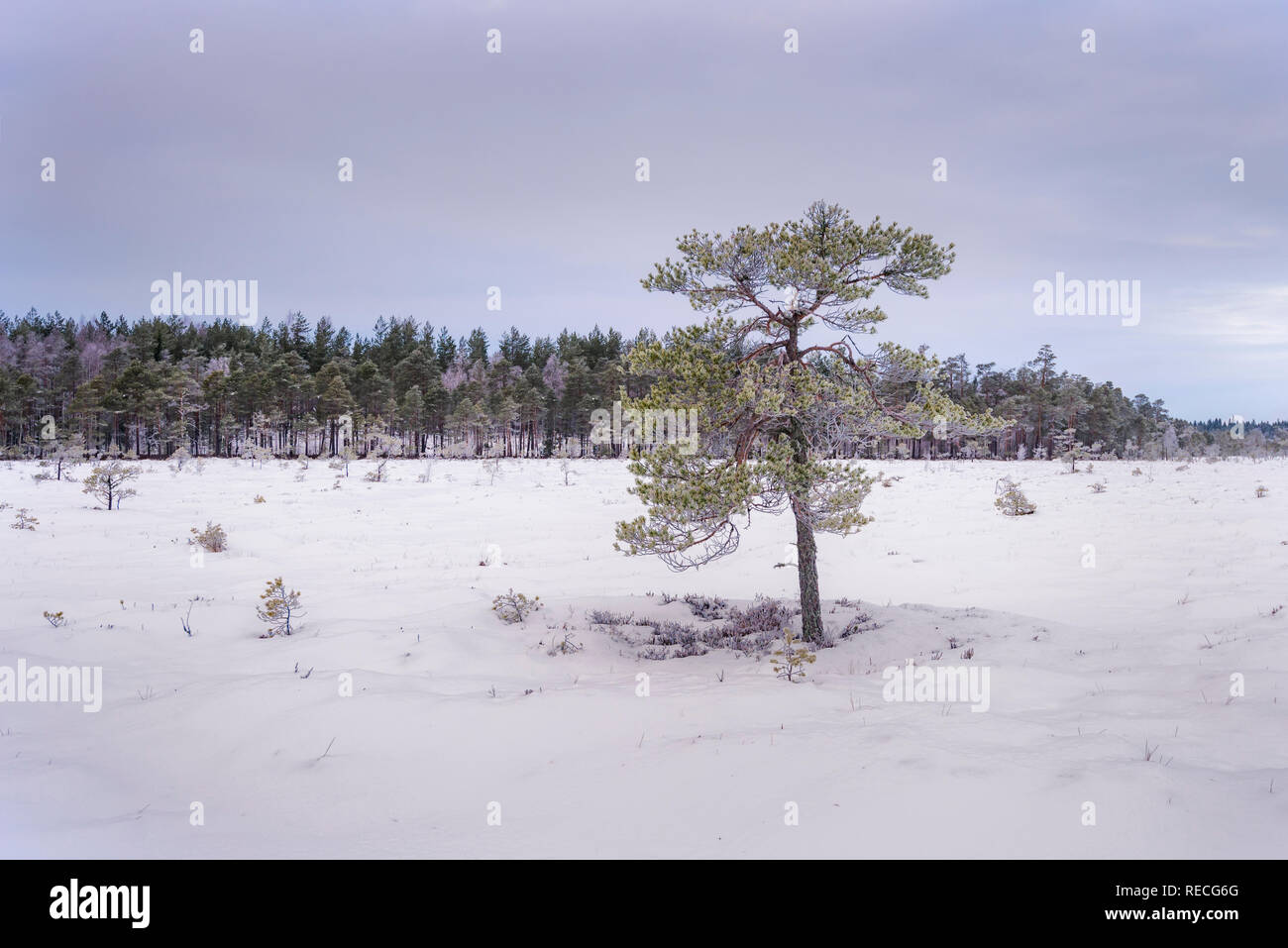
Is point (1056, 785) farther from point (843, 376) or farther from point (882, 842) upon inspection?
point (843, 376)

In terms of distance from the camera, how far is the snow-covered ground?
3684 millimetres

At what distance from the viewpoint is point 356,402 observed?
61.1 m

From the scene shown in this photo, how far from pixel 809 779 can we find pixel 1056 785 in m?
1.56

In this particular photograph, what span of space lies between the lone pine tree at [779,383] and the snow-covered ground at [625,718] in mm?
2164

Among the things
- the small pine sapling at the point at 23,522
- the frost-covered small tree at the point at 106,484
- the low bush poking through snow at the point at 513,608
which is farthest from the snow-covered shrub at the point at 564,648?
the frost-covered small tree at the point at 106,484

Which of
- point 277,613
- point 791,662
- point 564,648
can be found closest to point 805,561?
point 791,662

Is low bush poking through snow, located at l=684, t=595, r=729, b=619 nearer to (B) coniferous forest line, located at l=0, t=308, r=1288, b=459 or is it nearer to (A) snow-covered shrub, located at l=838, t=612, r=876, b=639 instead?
(A) snow-covered shrub, located at l=838, t=612, r=876, b=639

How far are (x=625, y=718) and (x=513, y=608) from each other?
4.72 m

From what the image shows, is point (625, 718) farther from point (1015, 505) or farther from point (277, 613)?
point (1015, 505)

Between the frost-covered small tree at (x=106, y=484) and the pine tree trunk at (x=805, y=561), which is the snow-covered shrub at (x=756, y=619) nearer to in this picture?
the pine tree trunk at (x=805, y=561)

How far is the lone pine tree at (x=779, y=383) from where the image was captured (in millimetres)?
7930

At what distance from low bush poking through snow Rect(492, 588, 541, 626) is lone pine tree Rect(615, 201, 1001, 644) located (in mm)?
2461

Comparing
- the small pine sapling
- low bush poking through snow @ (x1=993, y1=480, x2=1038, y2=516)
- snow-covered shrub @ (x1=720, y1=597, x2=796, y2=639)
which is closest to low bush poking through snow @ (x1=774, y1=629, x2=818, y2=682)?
snow-covered shrub @ (x1=720, y1=597, x2=796, y2=639)
